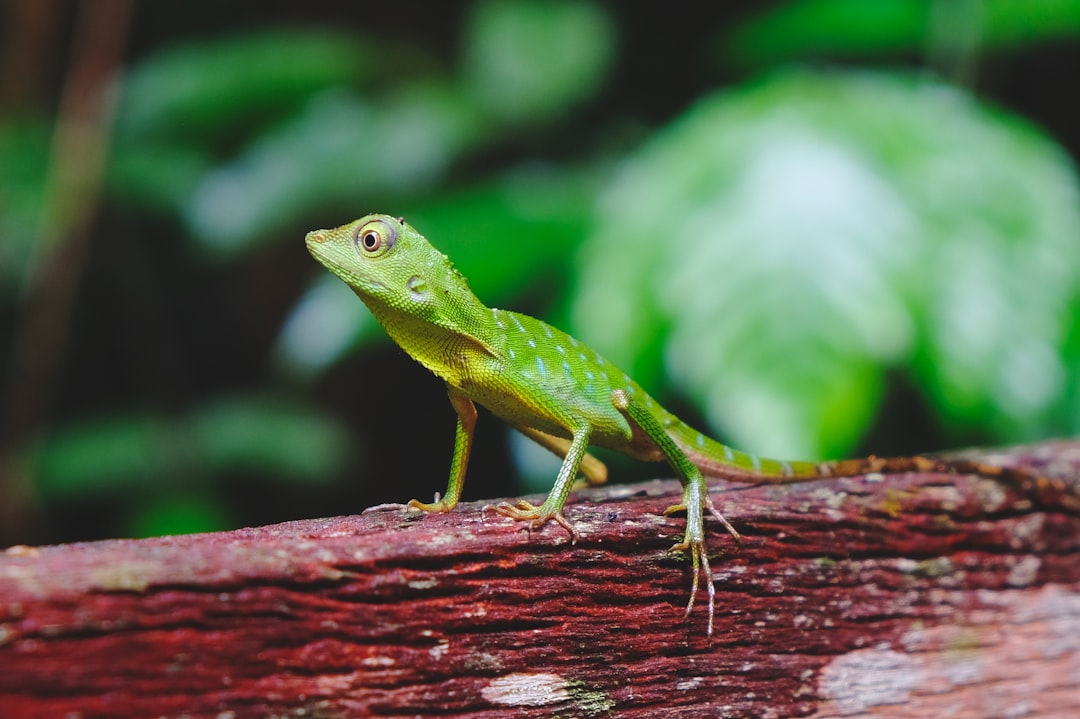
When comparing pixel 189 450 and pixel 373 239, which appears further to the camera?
pixel 189 450

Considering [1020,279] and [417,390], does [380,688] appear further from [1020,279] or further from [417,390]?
[417,390]

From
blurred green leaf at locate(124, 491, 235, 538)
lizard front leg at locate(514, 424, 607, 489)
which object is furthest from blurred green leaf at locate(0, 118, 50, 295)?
lizard front leg at locate(514, 424, 607, 489)

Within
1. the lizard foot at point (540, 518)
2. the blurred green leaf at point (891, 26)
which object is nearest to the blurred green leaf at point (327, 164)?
the blurred green leaf at point (891, 26)

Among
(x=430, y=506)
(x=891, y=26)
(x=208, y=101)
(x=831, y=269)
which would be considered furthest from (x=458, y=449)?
(x=891, y=26)

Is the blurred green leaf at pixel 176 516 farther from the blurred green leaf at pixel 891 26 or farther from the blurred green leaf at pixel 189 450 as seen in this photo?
the blurred green leaf at pixel 891 26

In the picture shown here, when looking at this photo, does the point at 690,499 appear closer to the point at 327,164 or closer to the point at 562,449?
the point at 562,449
